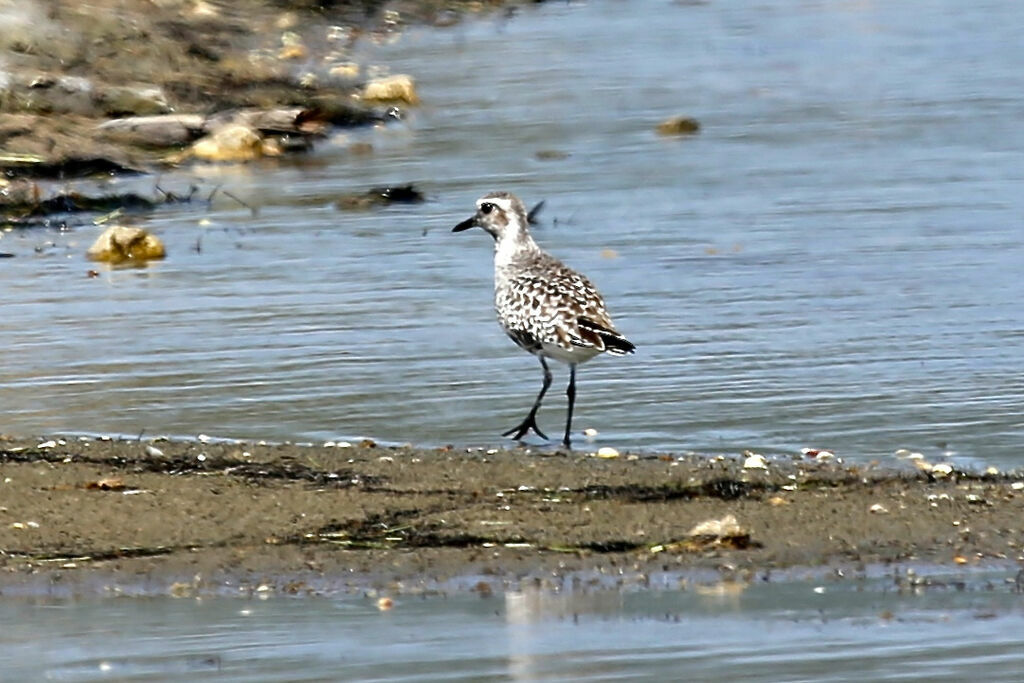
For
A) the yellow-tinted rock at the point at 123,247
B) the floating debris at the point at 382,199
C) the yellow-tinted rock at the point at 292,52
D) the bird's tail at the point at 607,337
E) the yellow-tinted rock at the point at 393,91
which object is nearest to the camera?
the bird's tail at the point at 607,337

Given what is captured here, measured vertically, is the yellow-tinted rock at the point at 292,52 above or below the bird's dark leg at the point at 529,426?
above

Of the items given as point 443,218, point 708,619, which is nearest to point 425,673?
point 708,619

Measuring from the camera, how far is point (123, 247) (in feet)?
46.7

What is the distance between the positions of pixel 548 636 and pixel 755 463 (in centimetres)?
257

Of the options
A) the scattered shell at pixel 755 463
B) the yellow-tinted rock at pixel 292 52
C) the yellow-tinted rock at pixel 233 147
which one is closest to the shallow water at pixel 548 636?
the scattered shell at pixel 755 463

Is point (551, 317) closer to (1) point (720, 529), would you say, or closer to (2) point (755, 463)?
(2) point (755, 463)

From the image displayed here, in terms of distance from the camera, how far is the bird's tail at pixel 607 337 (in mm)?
9836

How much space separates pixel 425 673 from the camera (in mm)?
6227

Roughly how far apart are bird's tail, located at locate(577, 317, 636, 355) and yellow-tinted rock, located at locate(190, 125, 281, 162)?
883 centimetres

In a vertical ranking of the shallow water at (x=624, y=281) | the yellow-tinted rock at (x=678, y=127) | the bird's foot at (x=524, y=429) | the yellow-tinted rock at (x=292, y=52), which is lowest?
the bird's foot at (x=524, y=429)

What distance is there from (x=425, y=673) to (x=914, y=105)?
1432 centimetres

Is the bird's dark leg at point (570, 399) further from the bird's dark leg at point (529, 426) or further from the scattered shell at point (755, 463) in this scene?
the scattered shell at point (755, 463)

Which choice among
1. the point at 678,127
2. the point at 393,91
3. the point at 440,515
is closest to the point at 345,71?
the point at 393,91

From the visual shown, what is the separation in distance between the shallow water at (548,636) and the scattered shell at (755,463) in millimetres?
1723
